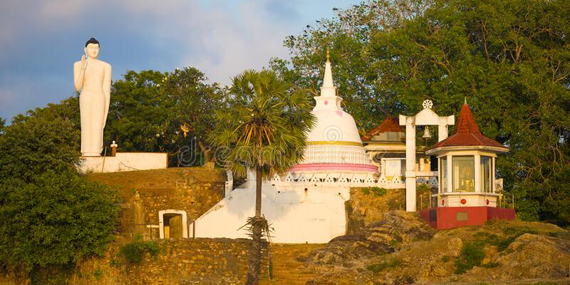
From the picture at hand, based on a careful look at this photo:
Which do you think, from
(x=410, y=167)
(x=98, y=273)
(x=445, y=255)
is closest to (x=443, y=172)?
(x=410, y=167)

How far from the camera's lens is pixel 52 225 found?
36.6 m

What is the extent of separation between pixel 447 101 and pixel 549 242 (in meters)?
16.3

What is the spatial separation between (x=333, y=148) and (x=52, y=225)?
48.2 feet

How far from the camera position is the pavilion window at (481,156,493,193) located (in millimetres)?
40406

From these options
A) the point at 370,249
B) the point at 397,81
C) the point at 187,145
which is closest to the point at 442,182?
the point at 370,249

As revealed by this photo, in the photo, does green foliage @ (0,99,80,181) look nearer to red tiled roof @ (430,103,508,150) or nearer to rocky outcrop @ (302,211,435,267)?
rocky outcrop @ (302,211,435,267)

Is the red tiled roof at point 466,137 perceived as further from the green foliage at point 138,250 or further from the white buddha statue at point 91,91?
Result: the white buddha statue at point 91,91

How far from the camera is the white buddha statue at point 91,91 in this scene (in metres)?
47.9

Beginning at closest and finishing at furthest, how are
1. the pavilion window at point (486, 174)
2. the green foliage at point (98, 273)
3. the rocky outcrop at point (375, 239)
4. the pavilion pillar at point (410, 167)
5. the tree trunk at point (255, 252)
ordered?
the tree trunk at point (255, 252), the rocky outcrop at point (375, 239), the green foliage at point (98, 273), the pavilion window at point (486, 174), the pavilion pillar at point (410, 167)

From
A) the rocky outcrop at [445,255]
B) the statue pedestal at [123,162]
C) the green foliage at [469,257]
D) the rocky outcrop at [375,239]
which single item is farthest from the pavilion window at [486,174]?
the statue pedestal at [123,162]

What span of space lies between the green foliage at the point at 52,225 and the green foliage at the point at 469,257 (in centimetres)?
1298

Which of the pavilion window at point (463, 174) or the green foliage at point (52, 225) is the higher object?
the pavilion window at point (463, 174)

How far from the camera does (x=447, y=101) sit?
161ft

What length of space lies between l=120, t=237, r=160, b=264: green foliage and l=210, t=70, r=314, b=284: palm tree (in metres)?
4.17
